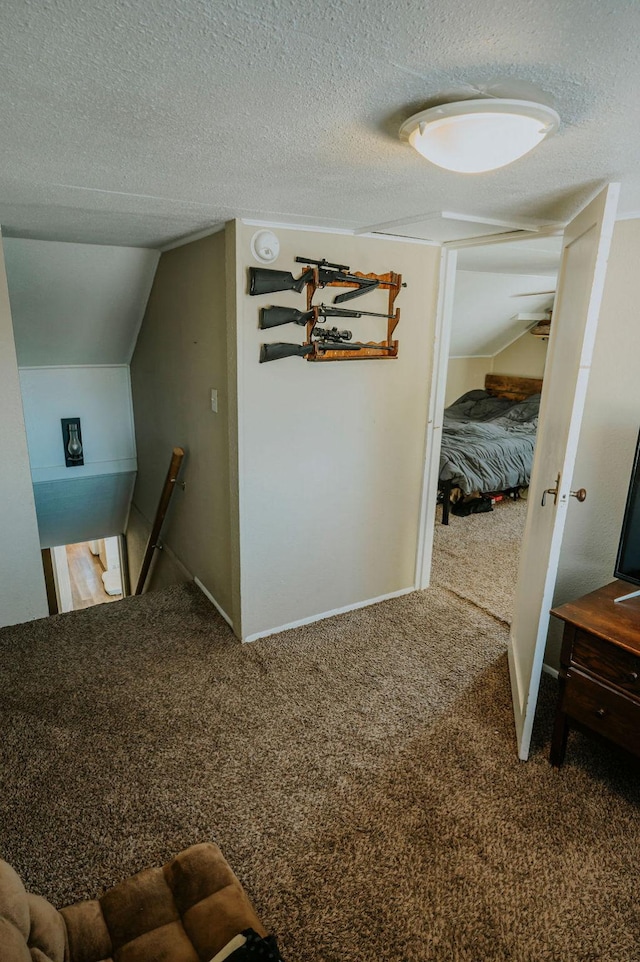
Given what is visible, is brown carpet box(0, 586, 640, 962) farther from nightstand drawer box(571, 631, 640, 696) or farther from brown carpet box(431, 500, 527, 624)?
brown carpet box(431, 500, 527, 624)

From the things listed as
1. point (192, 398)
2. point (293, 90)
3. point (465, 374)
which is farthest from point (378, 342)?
point (465, 374)

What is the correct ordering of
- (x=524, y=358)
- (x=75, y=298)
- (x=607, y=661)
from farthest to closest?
(x=524, y=358), (x=75, y=298), (x=607, y=661)

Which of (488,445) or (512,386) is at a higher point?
(512,386)

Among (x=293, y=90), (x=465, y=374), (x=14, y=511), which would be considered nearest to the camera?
(x=293, y=90)

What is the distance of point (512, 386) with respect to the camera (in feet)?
21.6

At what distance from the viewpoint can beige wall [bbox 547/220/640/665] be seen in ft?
6.75

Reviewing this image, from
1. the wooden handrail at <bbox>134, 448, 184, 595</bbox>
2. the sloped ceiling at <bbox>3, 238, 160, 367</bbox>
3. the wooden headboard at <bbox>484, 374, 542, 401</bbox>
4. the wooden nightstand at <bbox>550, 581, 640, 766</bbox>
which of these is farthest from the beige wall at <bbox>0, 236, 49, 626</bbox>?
the wooden headboard at <bbox>484, 374, 542, 401</bbox>

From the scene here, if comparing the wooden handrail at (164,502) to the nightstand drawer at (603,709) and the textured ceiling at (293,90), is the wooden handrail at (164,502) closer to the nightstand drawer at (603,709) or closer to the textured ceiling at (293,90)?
the textured ceiling at (293,90)

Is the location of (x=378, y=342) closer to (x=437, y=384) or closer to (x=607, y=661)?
(x=437, y=384)

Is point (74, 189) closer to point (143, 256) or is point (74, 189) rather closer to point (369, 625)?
point (143, 256)

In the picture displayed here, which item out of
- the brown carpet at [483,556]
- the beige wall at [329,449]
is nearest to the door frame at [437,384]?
the beige wall at [329,449]

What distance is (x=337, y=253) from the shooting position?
244 centimetres

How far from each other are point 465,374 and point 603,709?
5.48 metres

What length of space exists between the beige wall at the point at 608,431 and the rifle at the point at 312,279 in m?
1.03
